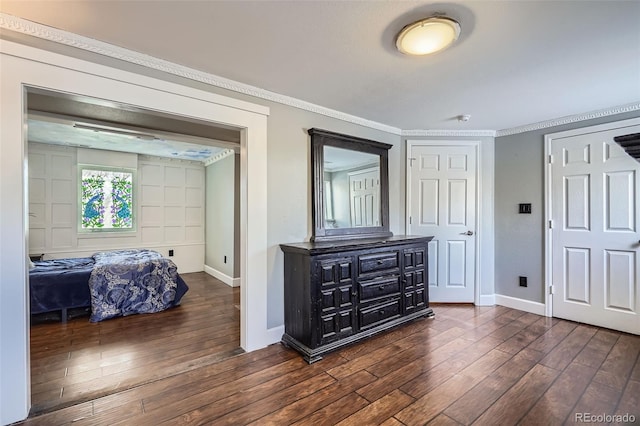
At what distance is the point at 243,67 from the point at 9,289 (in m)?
2.04

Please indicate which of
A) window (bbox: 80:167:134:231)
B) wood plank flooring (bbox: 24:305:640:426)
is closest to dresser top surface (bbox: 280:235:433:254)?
wood plank flooring (bbox: 24:305:640:426)

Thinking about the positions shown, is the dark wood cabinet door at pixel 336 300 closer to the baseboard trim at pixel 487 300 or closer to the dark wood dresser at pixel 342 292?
the dark wood dresser at pixel 342 292

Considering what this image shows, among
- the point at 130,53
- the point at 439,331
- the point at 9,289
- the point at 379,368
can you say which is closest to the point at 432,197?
the point at 439,331

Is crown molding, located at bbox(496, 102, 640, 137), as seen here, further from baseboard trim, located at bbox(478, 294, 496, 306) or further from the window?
the window

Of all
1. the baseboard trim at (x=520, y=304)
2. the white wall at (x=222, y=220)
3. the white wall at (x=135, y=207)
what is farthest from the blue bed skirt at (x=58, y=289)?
the baseboard trim at (x=520, y=304)

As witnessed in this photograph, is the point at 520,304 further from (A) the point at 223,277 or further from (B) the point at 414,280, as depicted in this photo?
(A) the point at 223,277

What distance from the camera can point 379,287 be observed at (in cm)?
283

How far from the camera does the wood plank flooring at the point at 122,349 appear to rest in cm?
201

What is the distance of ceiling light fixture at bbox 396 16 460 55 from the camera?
162cm

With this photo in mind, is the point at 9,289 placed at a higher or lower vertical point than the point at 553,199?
lower

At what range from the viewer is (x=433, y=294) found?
12.6 feet

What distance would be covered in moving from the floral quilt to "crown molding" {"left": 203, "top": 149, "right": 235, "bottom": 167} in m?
2.13

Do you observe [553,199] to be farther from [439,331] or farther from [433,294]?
[439,331]

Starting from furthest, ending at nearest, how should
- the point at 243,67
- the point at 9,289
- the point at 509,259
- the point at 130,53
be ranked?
the point at 509,259 < the point at 243,67 < the point at 130,53 < the point at 9,289
